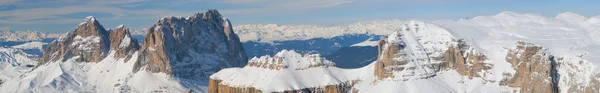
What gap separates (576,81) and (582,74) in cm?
282

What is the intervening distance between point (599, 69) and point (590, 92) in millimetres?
7782

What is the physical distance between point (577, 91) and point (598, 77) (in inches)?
319

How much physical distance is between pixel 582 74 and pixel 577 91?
5715 millimetres

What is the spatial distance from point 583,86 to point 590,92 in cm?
379

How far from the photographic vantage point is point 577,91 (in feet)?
651

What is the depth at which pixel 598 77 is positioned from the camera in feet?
634

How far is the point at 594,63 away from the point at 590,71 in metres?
3.82

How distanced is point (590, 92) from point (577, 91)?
16.2 ft

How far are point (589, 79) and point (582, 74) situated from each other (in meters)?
4.02

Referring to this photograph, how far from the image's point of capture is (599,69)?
195 m

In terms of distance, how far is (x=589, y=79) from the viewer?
195625 mm

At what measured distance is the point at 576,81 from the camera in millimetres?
199875

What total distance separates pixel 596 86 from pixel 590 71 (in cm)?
603

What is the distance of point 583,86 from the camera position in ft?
647
